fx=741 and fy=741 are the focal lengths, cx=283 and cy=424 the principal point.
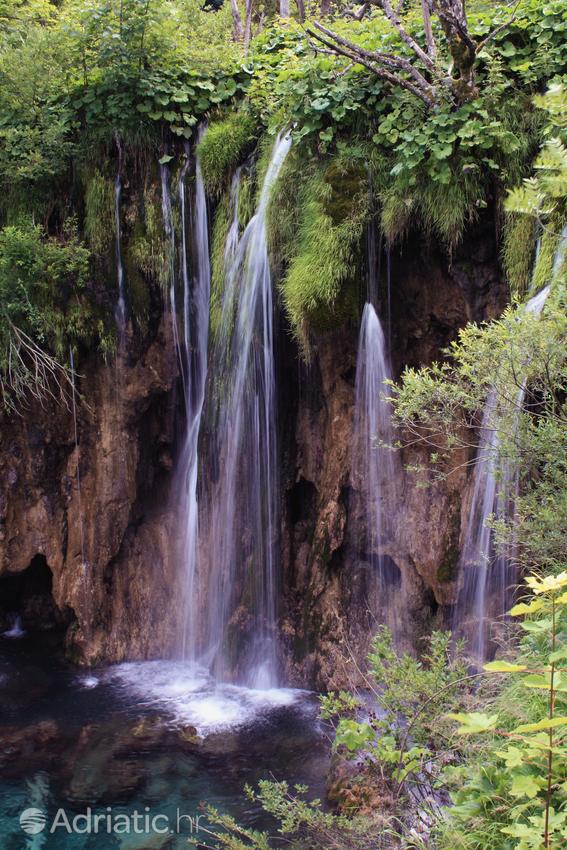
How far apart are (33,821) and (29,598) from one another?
453cm

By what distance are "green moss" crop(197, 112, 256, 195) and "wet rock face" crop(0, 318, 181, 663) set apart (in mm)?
1704

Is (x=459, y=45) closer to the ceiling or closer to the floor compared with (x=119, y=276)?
closer to the ceiling

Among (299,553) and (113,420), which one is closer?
(299,553)

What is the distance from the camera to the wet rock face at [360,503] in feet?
22.1

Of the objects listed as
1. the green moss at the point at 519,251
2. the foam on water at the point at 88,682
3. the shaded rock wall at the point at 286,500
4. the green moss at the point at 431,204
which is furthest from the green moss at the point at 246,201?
the foam on water at the point at 88,682

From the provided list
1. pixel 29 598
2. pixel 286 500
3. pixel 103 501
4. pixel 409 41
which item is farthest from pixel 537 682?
pixel 29 598

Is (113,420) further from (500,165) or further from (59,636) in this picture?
(500,165)

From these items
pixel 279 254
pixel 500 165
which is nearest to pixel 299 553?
pixel 279 254

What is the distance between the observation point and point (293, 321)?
6863 millimetres

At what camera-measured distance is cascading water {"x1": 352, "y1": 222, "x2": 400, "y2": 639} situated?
22.8 feet

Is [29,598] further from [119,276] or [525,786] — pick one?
[525,786]

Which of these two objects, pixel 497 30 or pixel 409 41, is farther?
pixel 409 41

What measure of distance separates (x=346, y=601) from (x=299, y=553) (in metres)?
0.78

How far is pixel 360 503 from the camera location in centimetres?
737
